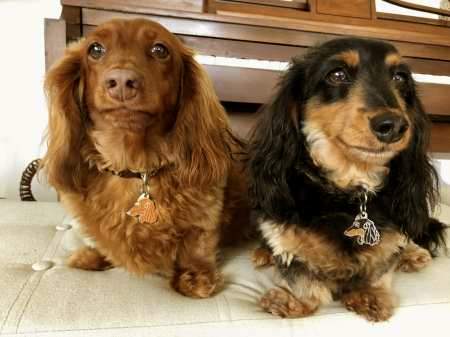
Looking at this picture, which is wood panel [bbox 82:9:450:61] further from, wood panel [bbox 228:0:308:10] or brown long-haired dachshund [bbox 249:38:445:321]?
brown long-haired dachshund [bbox 249:38:445:321]

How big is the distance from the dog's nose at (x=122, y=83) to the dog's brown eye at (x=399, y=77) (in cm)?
59

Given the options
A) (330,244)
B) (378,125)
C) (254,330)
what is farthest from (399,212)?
(254,330)

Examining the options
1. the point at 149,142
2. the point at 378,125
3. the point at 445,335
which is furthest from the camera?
the point at 149,142

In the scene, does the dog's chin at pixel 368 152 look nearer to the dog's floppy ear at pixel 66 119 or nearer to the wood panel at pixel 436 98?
the dog's floppy ear at pixel 66 119

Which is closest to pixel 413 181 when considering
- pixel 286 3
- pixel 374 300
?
pixel 374 300

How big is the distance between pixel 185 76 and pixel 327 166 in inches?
16.8

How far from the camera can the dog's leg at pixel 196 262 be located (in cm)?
99

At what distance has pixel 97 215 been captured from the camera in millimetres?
1015

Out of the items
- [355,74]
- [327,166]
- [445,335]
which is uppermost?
[355,74]

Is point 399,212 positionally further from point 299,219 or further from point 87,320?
point 87,320

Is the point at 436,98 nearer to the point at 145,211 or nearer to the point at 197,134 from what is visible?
the point at 197,134

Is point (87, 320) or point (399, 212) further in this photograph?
point (399, 212)

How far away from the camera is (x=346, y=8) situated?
1.68 metres

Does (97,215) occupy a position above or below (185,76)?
below
